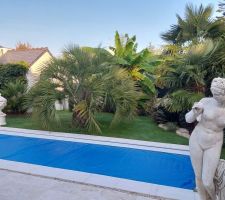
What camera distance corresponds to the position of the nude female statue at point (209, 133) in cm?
379

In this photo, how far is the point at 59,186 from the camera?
566 centimetres

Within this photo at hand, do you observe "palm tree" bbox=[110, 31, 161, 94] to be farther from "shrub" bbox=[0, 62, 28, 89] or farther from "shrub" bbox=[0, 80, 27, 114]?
"shrub" bbox=[0, 62, 28, 89]

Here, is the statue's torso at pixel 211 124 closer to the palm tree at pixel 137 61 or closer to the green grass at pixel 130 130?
the green grass at pixel 130 130

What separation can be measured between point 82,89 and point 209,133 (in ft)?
24.9

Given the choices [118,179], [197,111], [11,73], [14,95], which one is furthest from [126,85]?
[11,73]

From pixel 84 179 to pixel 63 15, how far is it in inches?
685

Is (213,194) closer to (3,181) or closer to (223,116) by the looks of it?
(223,116)

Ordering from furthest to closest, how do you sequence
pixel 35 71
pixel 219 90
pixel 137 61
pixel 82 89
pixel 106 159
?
pixel 137 61 < pixel 35 71 < pixel 82 89 < pixel 106 159 < pixel 219 90

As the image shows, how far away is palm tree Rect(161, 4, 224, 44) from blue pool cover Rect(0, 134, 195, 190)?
5.77 m

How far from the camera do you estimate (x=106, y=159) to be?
8023mm

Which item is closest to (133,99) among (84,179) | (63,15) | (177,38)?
(177,38)

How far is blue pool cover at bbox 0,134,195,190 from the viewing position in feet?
Result: 21.9

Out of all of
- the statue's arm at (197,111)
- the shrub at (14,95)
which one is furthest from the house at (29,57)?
the statue's arm at (197,111)

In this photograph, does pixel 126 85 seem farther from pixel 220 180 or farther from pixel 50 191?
pixel 220 180
